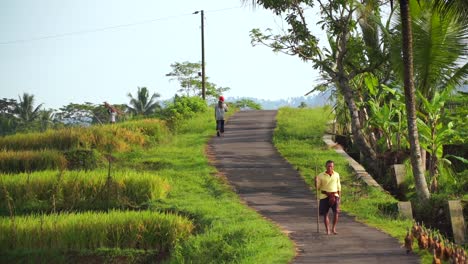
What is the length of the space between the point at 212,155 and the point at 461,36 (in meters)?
8.86

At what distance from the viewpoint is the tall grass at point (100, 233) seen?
13633 millimetres

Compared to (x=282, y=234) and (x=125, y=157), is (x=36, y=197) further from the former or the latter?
(x=282, y=234)

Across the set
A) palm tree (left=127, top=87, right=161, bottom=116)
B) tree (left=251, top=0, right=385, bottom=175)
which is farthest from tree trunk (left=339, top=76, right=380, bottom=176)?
palm tree (left=127, top=87, right=161, bottom=116)

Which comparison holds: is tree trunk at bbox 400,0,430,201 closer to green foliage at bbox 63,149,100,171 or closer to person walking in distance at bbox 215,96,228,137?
green foliage at bbox 63,149,100,171

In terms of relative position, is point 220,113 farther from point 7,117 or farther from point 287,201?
point 7,117

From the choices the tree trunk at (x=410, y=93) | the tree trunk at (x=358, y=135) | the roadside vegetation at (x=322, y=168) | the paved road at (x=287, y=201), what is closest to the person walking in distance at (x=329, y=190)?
the roadside vegetation at (x=322, y=168)

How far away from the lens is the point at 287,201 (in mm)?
16375

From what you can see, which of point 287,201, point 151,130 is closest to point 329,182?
point 287,201

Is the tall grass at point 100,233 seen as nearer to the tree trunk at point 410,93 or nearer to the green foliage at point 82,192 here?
the green foliage at point 82,192

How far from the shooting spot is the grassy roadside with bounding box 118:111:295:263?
11.5 meters

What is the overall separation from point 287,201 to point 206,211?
2347 mm

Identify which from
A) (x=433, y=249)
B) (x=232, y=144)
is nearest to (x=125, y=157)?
(x=232, y=144)

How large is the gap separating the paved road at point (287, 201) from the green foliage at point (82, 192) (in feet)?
7.85

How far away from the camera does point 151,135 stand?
1032 inches
